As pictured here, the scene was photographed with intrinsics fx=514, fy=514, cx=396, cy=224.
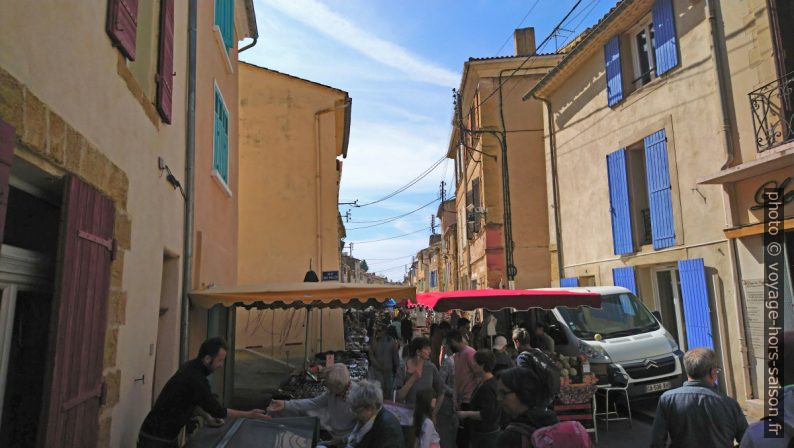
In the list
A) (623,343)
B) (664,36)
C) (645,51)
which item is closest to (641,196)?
(645,51)

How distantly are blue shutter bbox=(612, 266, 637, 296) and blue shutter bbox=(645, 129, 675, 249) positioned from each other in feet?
2.96

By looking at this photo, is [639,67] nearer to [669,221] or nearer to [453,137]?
[669,221]

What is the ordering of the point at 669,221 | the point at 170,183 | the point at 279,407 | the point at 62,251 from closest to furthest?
the point at 62,251 → the point at 279,407 → the point at 170,183 → the point at 669,221

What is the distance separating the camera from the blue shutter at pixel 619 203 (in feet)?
38.6

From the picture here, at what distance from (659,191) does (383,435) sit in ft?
32.0

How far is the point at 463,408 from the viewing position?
18.4 feet

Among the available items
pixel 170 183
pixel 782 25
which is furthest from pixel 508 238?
pixel 170 183

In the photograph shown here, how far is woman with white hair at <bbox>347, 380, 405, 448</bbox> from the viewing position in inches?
122

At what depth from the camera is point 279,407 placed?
14.4 feet

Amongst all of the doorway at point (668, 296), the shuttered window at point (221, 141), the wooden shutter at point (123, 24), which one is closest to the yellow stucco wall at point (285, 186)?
the shuttered window at point (221, 141)

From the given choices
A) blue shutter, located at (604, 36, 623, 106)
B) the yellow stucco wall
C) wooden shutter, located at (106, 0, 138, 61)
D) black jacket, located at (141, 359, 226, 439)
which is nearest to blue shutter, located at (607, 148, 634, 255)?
blue shutter, located at (604, 36, 623, 106)

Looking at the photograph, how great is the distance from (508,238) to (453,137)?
9.86 m

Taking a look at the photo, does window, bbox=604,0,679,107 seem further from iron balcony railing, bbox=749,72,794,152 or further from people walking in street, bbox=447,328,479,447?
people walking in street, bbox=447,328,479,447

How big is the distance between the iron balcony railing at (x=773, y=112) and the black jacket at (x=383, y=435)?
7.99 m
